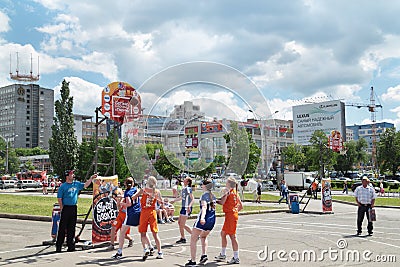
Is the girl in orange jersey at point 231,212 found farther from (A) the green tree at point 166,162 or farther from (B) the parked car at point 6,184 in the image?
(B) the parked car at point 6,184

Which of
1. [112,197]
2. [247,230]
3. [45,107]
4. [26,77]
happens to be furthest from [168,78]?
[45,107]

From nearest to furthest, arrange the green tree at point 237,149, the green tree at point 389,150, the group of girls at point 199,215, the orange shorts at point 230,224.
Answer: the group of girls at point 199,215
the orange shorts at point 230,224
the green tree at point 237,149
the green tree at point 389,150

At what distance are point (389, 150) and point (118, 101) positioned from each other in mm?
63404

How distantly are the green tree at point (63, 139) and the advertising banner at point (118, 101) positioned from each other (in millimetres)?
40105

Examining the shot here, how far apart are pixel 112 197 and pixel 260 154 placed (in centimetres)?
565

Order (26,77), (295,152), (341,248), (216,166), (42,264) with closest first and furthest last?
1. (42,264)
2. (341,248)
3. (216,166)
4. (295,152)
5. (26,77)

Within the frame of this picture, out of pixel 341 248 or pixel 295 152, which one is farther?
pixel 295 152

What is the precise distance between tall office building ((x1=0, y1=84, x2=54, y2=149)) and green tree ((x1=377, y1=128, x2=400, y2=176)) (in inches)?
5045

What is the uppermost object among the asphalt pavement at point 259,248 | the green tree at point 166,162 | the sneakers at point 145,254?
the green tree at point 166,162

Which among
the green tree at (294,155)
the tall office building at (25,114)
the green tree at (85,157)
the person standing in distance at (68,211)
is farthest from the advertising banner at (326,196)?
the tall office building at (25,114)

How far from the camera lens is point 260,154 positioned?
15125mm

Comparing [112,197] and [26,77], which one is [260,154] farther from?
[26,77]

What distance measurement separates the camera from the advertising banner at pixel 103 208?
38.3 feet

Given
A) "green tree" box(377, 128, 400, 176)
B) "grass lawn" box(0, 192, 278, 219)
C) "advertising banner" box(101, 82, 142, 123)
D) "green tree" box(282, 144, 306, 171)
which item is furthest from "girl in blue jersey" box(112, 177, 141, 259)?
"green tree" box(282, 144, 306, 171)
